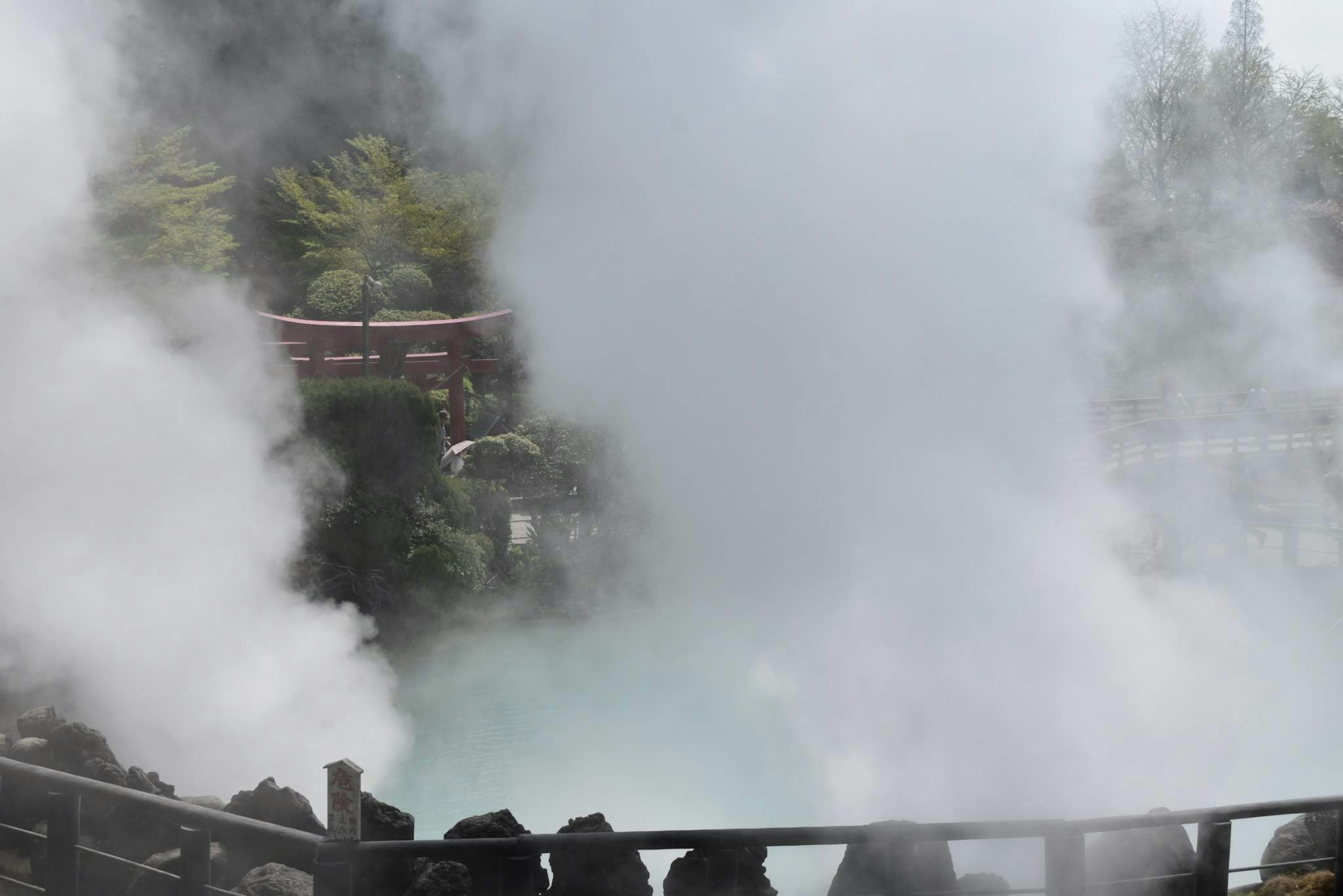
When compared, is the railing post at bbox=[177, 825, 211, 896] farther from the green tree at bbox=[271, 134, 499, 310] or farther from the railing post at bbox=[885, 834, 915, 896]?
the green tree at bbox=[271, 134, 499, 310]

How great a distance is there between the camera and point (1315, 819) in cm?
501

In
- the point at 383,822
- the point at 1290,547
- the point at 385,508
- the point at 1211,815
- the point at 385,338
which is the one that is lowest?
the point at 1211,815

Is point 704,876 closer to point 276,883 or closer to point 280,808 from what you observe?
point 276,883

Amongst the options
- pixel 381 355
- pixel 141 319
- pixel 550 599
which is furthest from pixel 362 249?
pixel 141 319

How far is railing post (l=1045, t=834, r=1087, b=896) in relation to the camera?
2959mm

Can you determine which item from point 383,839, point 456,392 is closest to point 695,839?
point 383,839

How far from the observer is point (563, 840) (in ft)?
9.01

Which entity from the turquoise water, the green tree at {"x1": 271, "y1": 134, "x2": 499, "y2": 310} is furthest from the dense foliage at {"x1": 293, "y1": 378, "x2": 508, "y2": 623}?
the green tree at {"x1": 271, "y1": 134, "x2": 499, "y2": 310}

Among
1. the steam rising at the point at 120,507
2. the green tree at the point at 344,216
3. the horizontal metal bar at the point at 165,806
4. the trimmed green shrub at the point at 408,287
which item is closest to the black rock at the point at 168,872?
the horizontal metal bar at the point at 165,806

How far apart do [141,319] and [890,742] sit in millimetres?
5645

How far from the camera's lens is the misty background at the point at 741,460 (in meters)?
6.55

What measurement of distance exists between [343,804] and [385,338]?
50.2ft

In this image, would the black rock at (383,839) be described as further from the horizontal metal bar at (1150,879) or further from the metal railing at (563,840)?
the horizontal metal bar at (1150,879)

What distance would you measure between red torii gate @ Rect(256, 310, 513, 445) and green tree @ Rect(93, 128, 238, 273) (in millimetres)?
2579
